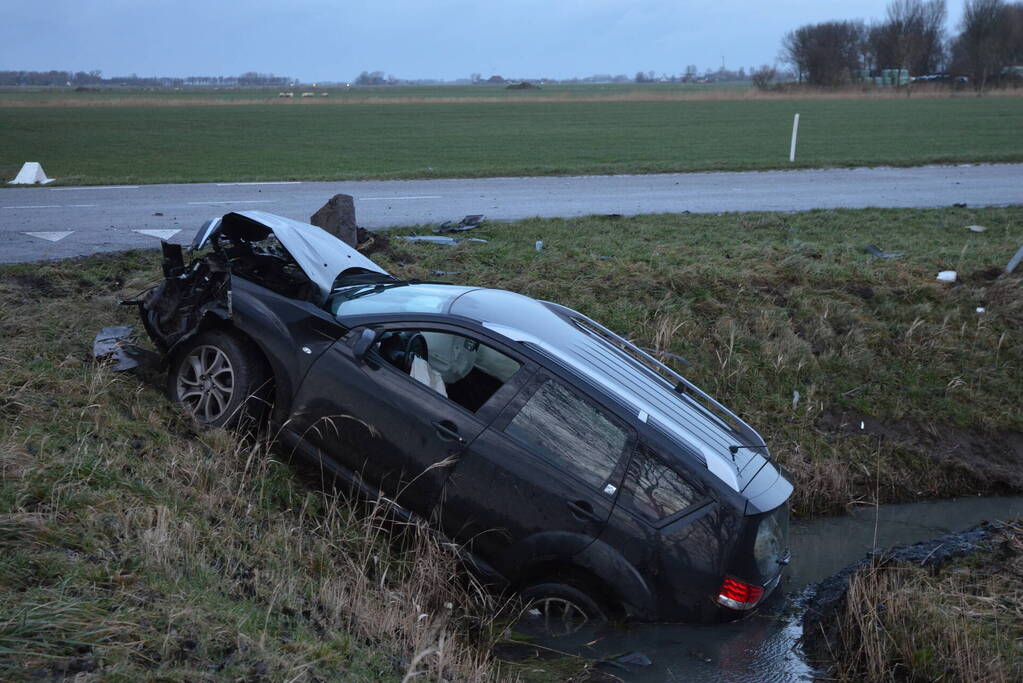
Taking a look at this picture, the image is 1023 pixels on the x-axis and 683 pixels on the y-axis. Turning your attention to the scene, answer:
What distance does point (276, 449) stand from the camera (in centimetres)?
600

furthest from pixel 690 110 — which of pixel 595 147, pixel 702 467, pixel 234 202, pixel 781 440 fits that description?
pixel 702 467

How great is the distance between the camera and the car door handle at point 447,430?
5.37 m

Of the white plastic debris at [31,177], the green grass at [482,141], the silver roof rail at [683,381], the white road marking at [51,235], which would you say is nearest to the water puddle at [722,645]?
the silver roof rail at [683,381]

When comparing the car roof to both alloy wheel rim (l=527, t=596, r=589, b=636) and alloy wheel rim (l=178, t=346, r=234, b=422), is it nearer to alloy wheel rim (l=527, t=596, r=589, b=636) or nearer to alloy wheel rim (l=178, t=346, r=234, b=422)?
alloy wheel rim (l=527, t=596, r=589, b=636)

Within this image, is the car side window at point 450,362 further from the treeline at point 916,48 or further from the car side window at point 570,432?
the treeline at point 916,48

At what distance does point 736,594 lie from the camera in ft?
17.0

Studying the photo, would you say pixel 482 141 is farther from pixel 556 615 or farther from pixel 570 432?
pixel 556 615

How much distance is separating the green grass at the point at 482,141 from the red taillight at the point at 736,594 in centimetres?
1504

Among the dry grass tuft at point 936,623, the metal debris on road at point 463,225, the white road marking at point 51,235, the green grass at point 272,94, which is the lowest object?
the dry grass tuft at point 936,623

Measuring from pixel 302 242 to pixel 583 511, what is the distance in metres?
2.99

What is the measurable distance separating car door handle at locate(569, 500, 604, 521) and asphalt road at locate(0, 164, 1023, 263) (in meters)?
7.26

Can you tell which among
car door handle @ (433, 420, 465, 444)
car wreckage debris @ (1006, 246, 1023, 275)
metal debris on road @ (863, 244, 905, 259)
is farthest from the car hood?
car wreckage debris @ (1006, 246, 1023, 275)

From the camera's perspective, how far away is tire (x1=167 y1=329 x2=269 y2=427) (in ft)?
19.7

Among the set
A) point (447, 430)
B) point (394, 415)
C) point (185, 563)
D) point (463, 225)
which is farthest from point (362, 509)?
point (463, 225)
